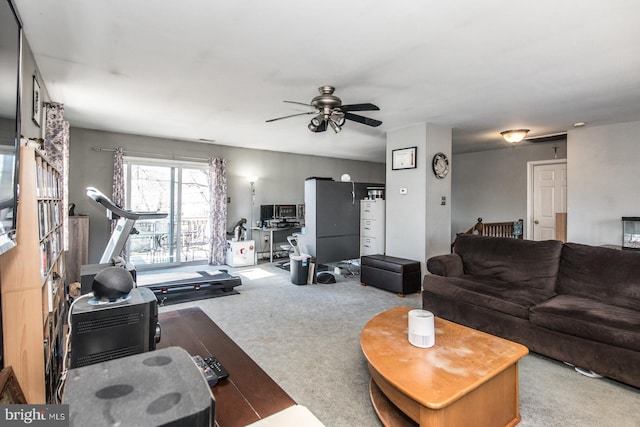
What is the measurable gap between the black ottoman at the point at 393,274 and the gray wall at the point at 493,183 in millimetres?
3826

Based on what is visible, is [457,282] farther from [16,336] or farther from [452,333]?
[16,336]

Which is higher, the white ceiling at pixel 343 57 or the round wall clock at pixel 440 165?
the white ceiling at pixel 343 57

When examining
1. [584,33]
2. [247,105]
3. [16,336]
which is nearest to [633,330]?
[584,33]

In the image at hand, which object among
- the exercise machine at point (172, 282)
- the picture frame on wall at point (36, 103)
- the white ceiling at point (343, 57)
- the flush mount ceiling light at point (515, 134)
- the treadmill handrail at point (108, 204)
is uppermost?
the white ceiling at point (343, 57)

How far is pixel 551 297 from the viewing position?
9.70ft

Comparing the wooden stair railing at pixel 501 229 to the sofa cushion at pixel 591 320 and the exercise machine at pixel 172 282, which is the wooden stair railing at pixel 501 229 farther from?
the exercise machine at pixel 172 282

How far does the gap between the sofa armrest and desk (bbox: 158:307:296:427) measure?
8.61ft

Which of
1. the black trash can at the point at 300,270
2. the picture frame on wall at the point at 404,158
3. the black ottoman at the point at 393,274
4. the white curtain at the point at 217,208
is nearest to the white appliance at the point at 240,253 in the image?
the white curtain at the point at 217,208

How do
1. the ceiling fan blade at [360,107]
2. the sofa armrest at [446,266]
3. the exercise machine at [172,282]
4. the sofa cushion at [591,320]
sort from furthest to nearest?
the sofa armrest at [446,266] < the exercise machine at [172,282] < the ceiling fan blade at [360,107] < the sofa cushion at [591,320]

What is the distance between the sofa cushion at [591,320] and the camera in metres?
2.26

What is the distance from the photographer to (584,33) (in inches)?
92.9

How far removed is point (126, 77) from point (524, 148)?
7327mm

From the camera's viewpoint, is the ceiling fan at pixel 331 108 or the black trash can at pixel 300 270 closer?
the ceiling fan at pixel 331 108

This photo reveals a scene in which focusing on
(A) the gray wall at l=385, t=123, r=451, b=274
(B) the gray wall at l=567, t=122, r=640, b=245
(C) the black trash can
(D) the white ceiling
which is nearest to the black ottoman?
(A) the gray wall at l=385, t=123, r=451, b=274
